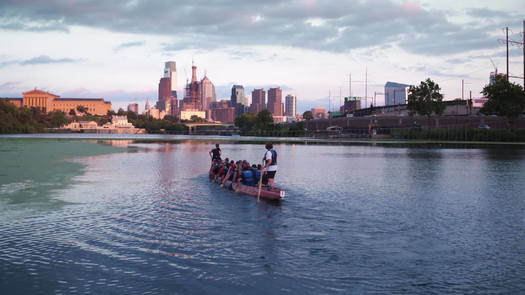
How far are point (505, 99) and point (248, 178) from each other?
3870 inches

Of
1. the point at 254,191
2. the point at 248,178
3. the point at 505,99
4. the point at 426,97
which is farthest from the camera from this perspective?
the point at 426,97

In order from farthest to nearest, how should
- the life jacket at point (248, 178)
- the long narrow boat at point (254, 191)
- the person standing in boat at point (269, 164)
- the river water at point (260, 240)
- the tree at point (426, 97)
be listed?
the tree at point (426, 97) → the life jacket at point (248, 178) → the person standing in boat at point (269, 164) → the long narrow boat at point (254, 191) → the river water at point (260, 240)

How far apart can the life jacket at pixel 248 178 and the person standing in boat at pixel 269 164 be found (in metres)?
1.28

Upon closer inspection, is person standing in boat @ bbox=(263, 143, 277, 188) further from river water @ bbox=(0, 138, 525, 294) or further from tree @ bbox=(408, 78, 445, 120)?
tree @ bbox=(408, 78, 445, 120)

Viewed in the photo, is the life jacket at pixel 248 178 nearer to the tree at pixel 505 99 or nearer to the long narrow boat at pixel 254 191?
the long narrow boat at pixel 254 191

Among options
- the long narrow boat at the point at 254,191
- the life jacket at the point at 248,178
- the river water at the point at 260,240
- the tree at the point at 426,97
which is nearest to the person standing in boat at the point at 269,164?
the long narrow boat at the point at 254,191

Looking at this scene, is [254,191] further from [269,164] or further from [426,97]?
[426,97]

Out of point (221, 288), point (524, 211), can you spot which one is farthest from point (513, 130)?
point (221, 288)

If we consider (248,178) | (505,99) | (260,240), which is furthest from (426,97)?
(260,240)

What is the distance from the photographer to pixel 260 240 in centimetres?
1705

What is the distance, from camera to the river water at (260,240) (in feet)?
41.4

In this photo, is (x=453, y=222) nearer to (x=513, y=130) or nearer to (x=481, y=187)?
(x=481, y=187)

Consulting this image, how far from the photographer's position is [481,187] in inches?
1280

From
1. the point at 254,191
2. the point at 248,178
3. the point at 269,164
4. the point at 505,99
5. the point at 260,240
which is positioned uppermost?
the point at 505,99
